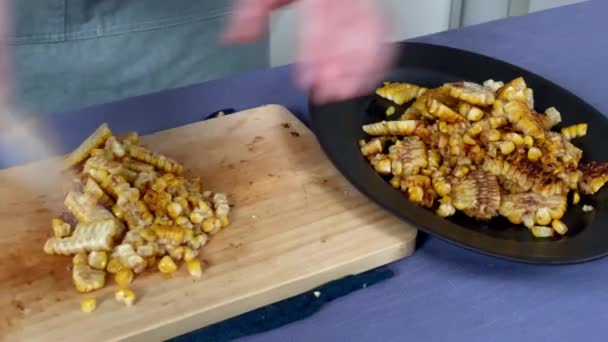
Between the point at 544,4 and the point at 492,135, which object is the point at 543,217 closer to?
the point at 492,135

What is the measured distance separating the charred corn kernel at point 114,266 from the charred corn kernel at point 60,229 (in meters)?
0.08

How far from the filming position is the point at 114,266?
2.64ft

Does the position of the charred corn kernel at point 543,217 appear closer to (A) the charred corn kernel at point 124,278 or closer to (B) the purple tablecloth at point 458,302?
(B) the purple tablecloth at point 458,302

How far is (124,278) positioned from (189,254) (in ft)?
0.24

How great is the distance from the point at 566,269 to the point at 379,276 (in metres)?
0.21

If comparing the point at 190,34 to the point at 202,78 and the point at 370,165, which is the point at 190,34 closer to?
the point at 202,78

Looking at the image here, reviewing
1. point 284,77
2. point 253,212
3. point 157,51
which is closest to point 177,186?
point 253,212

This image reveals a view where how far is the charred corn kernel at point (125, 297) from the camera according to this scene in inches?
30.2

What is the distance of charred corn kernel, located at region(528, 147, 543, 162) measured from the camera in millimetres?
929

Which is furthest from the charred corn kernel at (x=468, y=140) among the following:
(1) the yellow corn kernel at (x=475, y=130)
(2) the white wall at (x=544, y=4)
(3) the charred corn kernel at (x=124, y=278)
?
(2) the white wall at (x=544, y=4)

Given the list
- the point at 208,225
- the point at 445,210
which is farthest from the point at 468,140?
the point at 208,225

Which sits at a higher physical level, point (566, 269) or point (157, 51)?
point (157, 51)

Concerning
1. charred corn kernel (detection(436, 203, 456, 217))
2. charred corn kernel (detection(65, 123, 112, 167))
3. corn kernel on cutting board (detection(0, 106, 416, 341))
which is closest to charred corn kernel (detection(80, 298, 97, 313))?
corn kernel on cutting board (detection(0, 106, 416, 341))

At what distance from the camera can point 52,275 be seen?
2.66 feet
